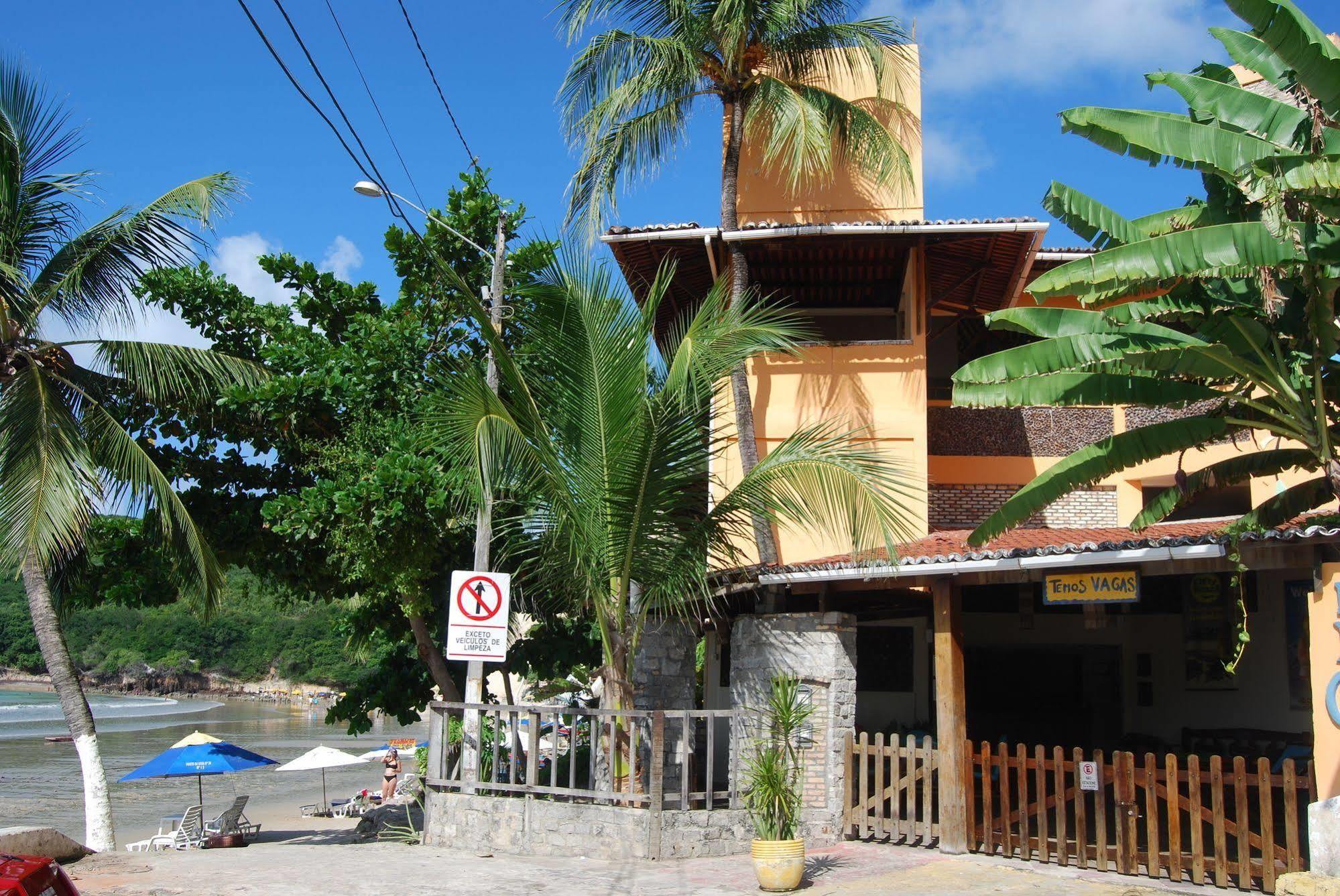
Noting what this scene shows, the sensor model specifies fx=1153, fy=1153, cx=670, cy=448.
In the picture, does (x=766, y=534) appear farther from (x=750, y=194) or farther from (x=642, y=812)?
(x=750, y=194)

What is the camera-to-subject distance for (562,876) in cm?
1025

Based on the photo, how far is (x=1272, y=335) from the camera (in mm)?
8289

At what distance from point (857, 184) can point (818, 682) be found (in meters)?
7.63

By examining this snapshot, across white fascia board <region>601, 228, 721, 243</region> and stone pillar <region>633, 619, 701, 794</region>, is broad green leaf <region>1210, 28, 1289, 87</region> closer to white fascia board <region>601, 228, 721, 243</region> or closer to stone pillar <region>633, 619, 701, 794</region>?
white fascia board <region>601, 228, 721, 243</region>

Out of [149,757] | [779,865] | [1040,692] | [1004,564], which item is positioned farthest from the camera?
[149,757]

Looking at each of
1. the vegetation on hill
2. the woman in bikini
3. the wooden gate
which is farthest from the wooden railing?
the vegetation on hill

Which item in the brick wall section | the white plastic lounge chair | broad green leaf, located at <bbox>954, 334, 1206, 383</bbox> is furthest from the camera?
the white plastic lounge chair

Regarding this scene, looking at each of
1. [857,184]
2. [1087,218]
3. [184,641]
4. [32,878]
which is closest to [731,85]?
[857,184]

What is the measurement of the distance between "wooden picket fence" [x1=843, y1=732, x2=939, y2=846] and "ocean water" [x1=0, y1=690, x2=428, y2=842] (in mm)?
14459

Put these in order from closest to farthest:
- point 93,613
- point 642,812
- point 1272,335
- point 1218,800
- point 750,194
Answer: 1. point 1272,335
2. point 1218,800
3. point 642,812
4. point 750,194
5. point 93,613

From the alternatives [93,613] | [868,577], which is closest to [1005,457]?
[868,577]

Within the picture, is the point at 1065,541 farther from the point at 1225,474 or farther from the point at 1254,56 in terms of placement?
the point at 1254,56

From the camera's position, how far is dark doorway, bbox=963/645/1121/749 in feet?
55.3

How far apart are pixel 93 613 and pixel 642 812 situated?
324 feet
